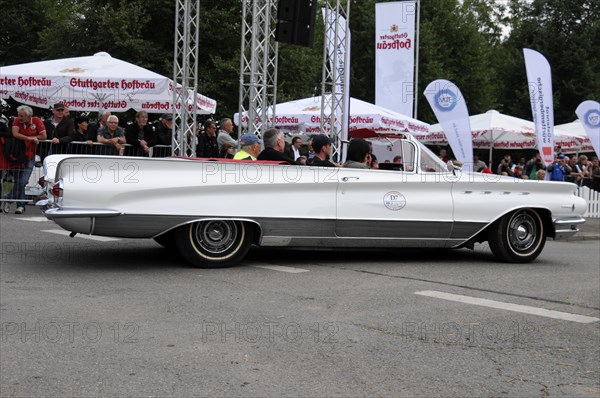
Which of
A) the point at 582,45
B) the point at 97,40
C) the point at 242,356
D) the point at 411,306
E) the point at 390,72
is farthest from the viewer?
the point at 582,45

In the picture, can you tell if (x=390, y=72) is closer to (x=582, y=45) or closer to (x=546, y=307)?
(x=546, y=307)

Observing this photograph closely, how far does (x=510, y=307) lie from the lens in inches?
282

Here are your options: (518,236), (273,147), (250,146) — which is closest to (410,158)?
(273,147)

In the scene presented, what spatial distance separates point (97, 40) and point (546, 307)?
1240 inches

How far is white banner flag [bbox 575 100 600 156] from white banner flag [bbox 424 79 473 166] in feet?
16.0

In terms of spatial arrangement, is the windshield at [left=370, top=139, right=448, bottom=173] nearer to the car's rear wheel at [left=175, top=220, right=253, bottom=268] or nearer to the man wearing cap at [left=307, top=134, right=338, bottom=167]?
the man wearing cap at [left=307, top=134, right=338, bottom=167]

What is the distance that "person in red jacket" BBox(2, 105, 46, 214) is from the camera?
14156 mm

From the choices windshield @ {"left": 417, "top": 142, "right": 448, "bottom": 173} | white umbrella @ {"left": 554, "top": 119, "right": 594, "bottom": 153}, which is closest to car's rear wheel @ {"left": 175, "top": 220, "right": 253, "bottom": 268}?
windshield @ {"left": 417, "top": 142, "right": 448, "bottom": 173}

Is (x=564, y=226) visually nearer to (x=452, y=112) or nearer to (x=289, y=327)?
(x=289, y=327)

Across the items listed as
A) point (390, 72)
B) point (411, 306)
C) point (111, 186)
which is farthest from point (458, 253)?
point (390, 72)

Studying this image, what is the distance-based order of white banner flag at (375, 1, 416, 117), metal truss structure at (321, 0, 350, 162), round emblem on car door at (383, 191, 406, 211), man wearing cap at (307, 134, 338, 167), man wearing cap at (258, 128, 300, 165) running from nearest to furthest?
1. round emblem on car door at (383, 191, 406, 211)
2. man wearing cap at (258, 128, 300, 165)
3. man wearing cap at (307, 134, 338, 167)
4. metal truss structure at (321, 0, 350, 162)
5. white banner flag at (375, 1, 416, 117)

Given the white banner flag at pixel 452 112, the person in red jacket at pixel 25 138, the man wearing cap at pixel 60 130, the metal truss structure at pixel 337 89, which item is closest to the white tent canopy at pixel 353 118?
the white banner flag at pixel 452 112

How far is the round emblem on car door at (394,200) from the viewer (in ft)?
29.9

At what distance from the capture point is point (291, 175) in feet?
28.5
